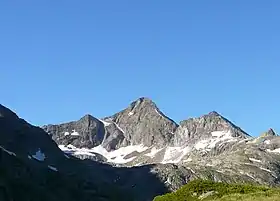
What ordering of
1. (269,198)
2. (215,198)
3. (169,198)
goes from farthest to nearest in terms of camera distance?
(169,198) → (215,198) → (269,198)

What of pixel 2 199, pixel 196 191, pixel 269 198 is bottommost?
pixel 269 198

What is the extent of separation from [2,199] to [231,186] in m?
154

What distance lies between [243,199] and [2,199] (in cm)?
15981

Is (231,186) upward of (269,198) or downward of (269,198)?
upward

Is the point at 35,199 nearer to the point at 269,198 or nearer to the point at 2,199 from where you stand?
the point at 2,199

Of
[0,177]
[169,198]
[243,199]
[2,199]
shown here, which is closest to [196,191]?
[169,198]

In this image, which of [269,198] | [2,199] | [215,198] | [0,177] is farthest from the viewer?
[0,177]

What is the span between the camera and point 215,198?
3594 cm

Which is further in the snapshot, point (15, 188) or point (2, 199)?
point (15, 188)

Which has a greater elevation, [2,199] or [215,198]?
[2,199]

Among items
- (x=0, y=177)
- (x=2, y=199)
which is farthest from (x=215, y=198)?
(x=0, y=177)

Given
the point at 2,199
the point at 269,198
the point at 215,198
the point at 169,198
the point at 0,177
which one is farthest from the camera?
the point at 0,177

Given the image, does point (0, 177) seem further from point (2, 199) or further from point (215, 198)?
point (215, 198)

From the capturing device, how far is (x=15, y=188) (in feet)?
648
